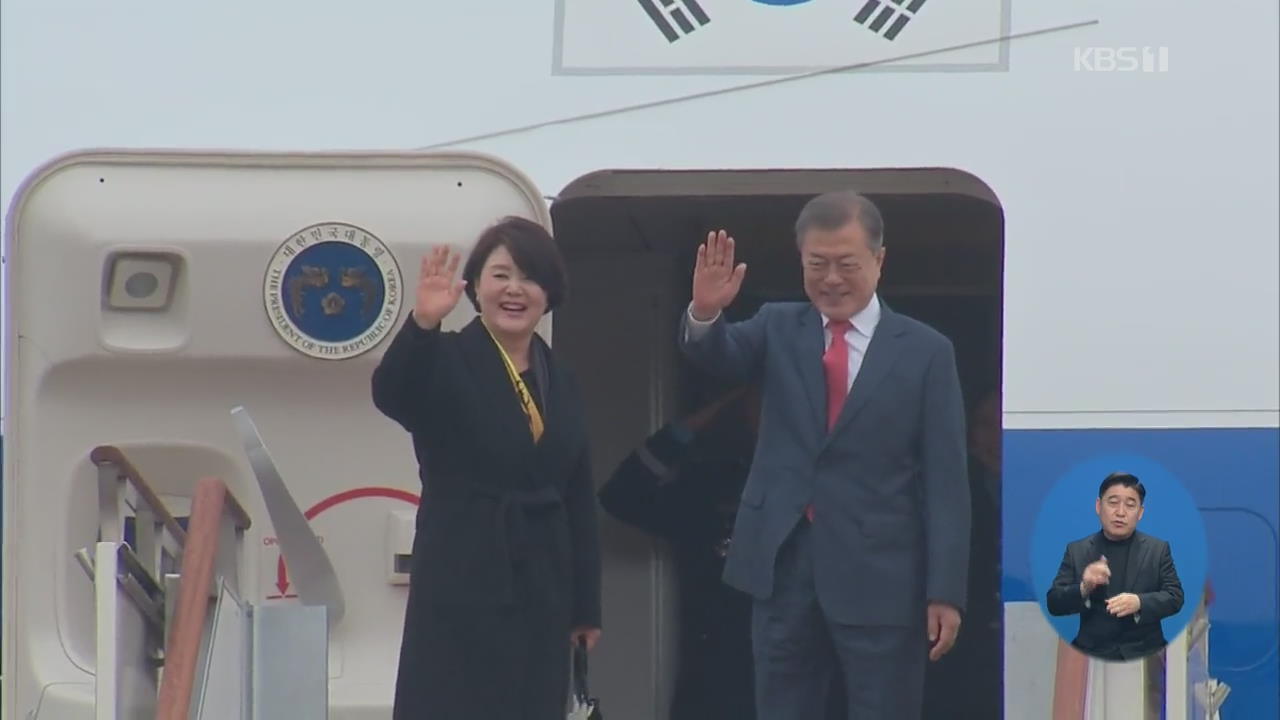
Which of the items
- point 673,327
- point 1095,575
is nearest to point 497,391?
point 1095,575

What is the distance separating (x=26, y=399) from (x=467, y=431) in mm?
891

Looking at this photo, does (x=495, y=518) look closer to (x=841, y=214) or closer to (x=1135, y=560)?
(x=841, y=214)

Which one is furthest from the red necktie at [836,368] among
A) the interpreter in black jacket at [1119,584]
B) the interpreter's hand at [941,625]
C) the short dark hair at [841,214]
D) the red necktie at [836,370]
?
the interpreter in black jacket at [1119,584]

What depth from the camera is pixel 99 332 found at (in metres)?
3.57

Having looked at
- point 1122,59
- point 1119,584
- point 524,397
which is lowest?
point 1119,584

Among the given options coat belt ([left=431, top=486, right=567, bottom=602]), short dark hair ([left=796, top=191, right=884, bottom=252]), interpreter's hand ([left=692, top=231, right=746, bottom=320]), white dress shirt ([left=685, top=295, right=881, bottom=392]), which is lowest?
coat belt ([left=431, top=486, right=567, bottom=602])

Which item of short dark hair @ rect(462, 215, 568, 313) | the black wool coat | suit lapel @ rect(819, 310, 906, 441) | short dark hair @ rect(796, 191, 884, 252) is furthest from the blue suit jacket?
the black wool coat

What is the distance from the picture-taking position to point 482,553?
3.28 m

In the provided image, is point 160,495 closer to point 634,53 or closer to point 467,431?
point 467,431

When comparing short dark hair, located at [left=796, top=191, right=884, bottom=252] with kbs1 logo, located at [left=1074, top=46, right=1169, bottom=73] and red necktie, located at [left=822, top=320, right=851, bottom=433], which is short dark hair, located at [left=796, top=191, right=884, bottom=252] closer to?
red necktie, located at [left=822, top=320, right=851, bottom=433]

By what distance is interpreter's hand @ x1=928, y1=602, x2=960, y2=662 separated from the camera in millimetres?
3547

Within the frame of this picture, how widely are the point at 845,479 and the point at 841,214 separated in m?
0.49

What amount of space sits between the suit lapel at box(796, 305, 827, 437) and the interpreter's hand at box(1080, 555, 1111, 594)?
0.54 m

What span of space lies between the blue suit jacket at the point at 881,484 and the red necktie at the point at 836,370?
1cm
